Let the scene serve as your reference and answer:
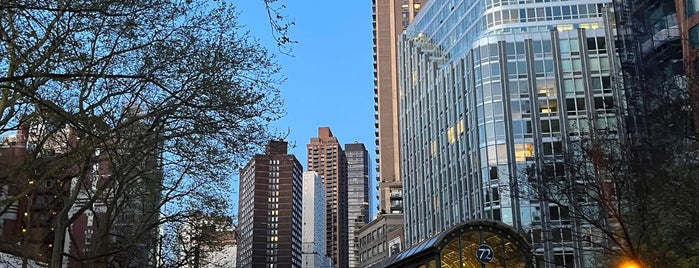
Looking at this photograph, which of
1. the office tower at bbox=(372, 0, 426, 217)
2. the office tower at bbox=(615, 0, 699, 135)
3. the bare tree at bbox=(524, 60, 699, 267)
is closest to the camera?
the bare tree at bbox=(524, 60, 699, 267)

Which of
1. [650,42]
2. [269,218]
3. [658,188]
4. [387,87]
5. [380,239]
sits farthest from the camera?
[269,218]

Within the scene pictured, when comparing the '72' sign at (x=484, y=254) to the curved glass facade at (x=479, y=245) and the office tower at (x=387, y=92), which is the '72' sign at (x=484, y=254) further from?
the office tower at (x=387, y=92)

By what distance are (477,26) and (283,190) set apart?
123 m

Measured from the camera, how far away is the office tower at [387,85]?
127 m

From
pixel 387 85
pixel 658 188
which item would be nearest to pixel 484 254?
pixel 658 188

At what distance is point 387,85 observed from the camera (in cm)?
13438

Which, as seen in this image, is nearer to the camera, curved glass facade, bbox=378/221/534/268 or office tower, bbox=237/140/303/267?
curved glass facade, bbox=378/221/534/268

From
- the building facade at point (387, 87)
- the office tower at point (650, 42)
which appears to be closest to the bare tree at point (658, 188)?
the office tower at point (650, 42)

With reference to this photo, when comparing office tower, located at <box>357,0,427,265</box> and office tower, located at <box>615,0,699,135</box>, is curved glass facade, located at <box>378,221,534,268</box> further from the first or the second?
office tower, located at <box>357,0,427,265</box>

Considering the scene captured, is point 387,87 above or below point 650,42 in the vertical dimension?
above

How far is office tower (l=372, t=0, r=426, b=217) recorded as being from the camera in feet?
418

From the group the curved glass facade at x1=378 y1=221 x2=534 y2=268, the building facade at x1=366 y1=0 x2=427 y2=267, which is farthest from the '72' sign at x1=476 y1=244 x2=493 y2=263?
the building facade at x1=366 y1=0 x2=427 y2=267

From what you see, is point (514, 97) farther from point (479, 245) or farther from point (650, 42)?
point (479, 245)

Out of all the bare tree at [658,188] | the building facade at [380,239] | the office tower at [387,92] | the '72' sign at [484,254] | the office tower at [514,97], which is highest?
the office tower at [387,92]
